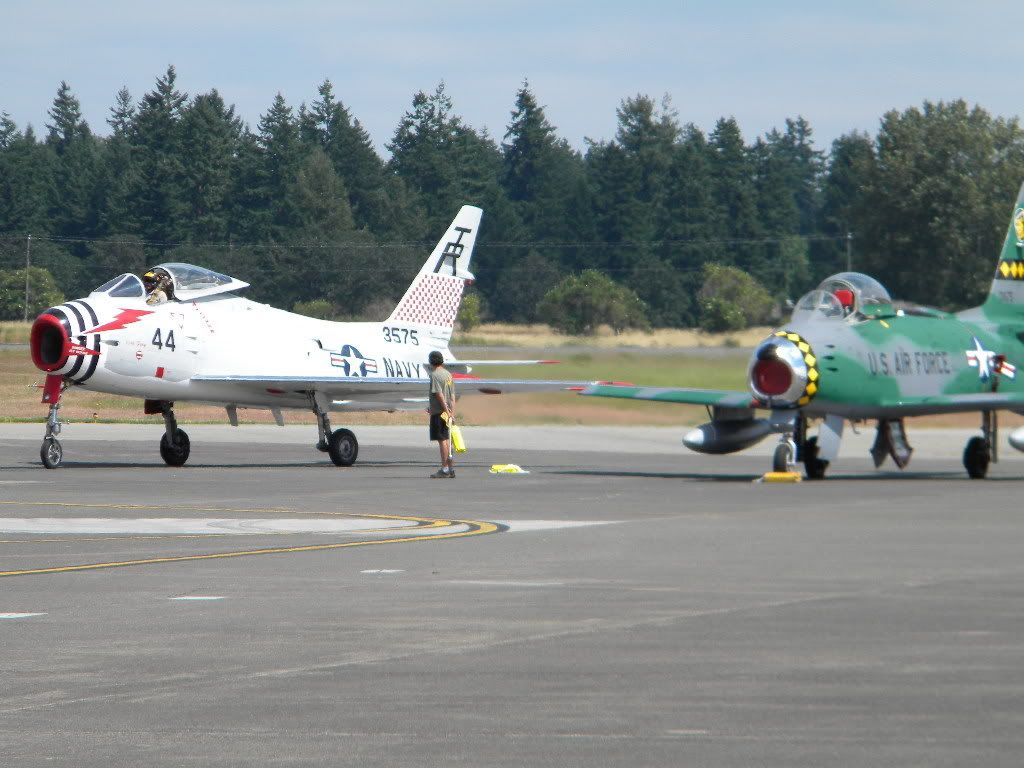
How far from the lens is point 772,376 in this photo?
2145cm

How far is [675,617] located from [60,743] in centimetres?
408

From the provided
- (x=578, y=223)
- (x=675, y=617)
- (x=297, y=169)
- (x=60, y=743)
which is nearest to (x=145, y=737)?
(x=60, y=743)

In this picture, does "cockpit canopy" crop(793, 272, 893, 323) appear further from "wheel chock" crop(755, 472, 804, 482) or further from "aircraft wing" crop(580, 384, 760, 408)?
"wheel chock" crop(755, 472, 804, 482)

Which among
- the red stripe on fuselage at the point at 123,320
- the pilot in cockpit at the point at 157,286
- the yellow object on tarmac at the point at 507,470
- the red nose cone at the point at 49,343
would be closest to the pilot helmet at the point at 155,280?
the pilot in cockpit at the point at 157,286

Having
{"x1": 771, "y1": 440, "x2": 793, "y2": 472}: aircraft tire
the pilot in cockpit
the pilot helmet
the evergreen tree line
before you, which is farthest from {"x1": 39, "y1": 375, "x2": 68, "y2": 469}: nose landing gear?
the evergreen tree line

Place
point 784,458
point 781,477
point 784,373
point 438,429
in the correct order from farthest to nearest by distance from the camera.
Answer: point 438,429 < point 784,458 < point 781,477 < point 784,373

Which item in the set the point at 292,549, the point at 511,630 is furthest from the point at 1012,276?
the point at 511,630

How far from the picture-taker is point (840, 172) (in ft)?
425

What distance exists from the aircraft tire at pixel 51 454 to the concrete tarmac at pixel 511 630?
5228 millimetres

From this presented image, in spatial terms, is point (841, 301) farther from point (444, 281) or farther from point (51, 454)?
point (51, 454)

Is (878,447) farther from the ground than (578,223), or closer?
closer

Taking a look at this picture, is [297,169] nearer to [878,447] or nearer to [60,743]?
[878,447]

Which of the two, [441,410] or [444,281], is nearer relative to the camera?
[441,410]

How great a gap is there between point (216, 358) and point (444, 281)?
19.9 ft
